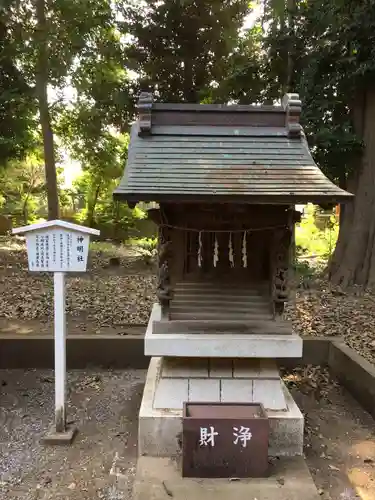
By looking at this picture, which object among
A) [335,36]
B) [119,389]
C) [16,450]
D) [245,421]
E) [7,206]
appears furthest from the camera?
[7,206]

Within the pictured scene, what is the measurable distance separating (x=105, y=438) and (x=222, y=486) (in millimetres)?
1585

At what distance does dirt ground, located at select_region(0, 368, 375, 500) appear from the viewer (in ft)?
12.3

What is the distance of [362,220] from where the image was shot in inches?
367

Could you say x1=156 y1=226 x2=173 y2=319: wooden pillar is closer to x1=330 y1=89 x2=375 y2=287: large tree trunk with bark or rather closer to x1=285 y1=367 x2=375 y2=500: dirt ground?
x1=285 y1=367 x2=375 y2=500: dirt ground

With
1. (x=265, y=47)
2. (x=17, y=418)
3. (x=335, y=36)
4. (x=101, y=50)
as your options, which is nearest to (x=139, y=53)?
(x=101, y=50)

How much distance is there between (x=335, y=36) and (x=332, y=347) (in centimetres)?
650

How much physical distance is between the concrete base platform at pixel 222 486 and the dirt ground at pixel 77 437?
0.80 ft

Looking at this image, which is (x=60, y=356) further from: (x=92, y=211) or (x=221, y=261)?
(x=92, y=211)

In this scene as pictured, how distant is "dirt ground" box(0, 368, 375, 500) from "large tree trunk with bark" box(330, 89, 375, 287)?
11.8ft

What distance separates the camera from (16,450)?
428cm

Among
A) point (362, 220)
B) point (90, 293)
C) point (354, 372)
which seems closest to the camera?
point (354, 372)

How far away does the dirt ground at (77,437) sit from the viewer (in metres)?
3.73

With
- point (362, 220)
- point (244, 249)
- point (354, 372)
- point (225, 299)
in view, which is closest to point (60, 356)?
point (225, 299)

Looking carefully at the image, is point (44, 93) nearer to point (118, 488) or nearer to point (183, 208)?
point (183, 208)
